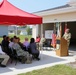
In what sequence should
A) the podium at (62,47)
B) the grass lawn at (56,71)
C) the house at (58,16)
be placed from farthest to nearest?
the house at (58,16)
the podium at (62,47)
the grass lawn at (56,71)

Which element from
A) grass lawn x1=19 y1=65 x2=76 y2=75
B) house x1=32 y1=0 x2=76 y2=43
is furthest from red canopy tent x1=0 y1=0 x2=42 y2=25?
house x1=32 y1=0 x2=76 y2=43

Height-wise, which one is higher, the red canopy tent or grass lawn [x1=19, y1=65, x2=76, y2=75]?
the red canopy tent

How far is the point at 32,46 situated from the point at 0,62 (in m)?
2.20

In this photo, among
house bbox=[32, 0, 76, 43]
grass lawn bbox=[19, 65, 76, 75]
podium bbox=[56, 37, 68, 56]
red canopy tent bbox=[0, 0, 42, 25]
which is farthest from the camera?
house bbox=[32, 0, 76, 43]

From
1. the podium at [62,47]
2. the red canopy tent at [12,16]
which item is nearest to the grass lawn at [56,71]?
the red canopy tent at [12,16]

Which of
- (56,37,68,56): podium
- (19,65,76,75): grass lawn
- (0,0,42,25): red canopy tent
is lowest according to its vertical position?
(19,65,76,75): grass lawn

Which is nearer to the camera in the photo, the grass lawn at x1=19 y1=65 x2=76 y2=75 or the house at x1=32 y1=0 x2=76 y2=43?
the grass lawn at x1=19 y1=65 x2=76 y2=75

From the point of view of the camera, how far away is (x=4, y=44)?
999 centimetres

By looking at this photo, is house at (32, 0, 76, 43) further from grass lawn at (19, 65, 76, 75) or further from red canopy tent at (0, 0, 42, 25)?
grass lawn at (19, 65, 76, 75)

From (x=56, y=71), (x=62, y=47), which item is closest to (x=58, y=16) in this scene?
(x=62, y=47)

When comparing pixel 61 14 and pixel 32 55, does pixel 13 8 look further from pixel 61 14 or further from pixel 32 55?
pixel 61 14

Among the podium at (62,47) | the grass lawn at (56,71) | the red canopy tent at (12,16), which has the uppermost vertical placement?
the red canopy tent at (12,16)

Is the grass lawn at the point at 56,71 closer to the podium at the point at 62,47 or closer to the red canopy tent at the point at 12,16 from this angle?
the red canopy tent at the point at 12,16

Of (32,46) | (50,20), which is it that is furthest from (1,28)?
(32,46)
